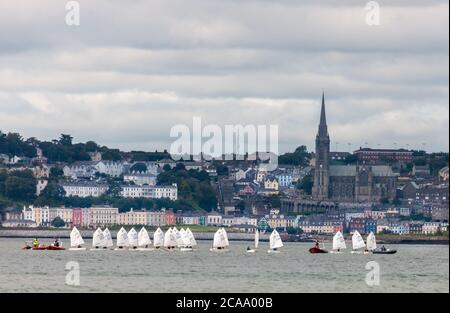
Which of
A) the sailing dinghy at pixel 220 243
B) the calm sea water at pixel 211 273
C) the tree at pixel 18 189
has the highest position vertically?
the tree at pixel 18 189

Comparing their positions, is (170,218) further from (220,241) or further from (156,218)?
(220,241)

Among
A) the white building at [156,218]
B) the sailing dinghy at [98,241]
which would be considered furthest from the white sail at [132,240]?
the white building at [156,218]

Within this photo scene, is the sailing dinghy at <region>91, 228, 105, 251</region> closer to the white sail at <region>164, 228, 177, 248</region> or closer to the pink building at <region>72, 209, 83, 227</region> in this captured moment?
the white sail at <region>164, 228, 177, 248</region>

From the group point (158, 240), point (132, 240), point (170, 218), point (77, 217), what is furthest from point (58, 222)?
point (158, 240)

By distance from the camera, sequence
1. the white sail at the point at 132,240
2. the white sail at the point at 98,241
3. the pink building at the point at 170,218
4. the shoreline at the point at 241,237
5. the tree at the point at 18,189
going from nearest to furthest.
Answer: the white sail at the point at 98,241, the white sail at the point at 132,240, the shoreline at the point at 241,237, the pink building at the point at 170,218, the tree at the point at 18,189

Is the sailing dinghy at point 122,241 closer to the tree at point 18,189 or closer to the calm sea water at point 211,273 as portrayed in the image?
the calm sea water at point 211,273

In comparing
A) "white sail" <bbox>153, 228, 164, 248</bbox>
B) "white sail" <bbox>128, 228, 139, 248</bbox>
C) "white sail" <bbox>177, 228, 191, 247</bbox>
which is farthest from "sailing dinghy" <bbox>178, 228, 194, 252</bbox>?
"white sail" <bbox>128, 228, 139, 248</bbox>
